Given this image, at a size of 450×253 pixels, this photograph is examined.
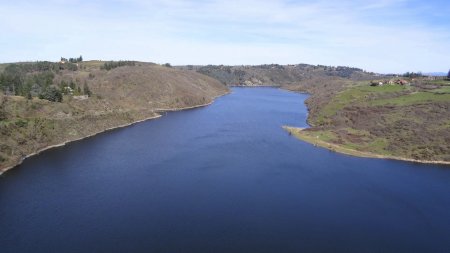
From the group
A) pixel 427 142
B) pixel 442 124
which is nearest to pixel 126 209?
pixel 427 142

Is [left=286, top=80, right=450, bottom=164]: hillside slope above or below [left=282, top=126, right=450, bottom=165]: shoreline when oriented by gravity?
above

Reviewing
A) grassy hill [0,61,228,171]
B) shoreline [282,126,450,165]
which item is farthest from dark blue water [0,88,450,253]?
grassy hill [0,61,228,171]

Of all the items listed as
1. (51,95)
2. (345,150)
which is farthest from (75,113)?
(345,150)

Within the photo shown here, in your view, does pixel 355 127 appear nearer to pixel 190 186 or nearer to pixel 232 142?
pixel 232 142

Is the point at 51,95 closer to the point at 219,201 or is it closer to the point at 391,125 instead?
the point at 219,201

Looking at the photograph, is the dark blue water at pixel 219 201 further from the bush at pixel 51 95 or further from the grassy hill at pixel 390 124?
the bush at pixel 51 95

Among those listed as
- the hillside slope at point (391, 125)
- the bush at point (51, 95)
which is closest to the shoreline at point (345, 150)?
the hillside slope at point (391, 125)

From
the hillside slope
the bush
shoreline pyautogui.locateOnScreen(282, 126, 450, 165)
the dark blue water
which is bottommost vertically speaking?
the dark blue water

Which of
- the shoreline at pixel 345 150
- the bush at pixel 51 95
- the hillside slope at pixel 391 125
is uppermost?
the bush at pixel 51 95

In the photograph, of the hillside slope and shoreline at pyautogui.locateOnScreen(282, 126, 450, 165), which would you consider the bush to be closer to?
the hillside slope
